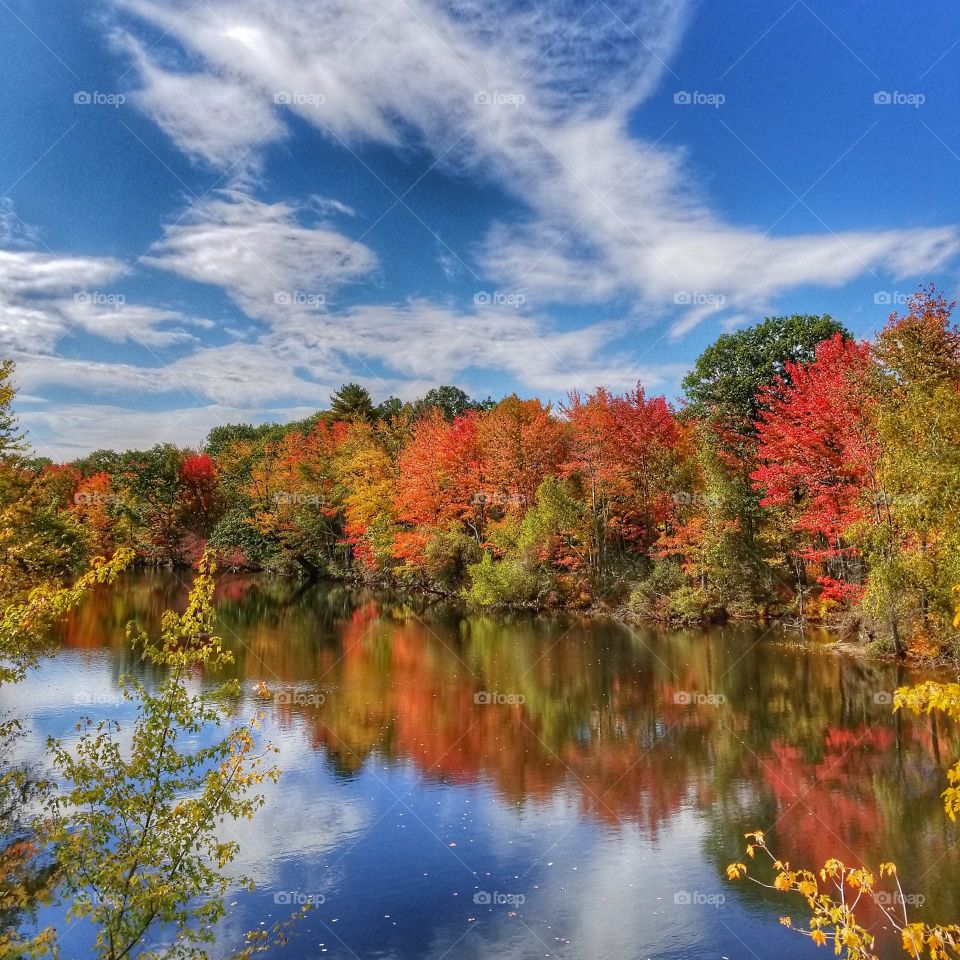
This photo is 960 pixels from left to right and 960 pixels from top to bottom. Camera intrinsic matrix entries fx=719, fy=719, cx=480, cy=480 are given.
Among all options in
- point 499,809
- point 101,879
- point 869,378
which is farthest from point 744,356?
point 101,879

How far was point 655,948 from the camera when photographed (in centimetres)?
883

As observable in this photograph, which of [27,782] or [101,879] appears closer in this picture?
[101,879]

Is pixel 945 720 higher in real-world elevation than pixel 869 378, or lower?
lower

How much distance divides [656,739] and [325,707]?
8921 mm

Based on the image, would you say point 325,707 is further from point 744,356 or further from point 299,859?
point 744,356

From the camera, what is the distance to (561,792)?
1373 centimetres
